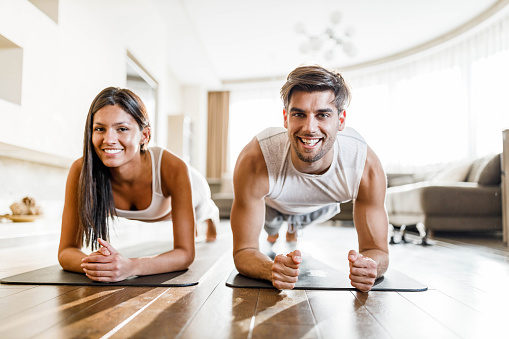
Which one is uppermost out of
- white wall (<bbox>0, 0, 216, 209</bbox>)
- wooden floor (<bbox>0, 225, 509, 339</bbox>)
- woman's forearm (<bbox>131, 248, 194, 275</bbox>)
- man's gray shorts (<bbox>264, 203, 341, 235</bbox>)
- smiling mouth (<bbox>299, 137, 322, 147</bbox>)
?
white wall (<bbox>0, 0, 216, 209</bbox>)

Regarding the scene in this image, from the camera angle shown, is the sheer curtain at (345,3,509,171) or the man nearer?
the man

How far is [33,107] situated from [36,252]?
102cm

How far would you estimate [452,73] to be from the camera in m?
6.52

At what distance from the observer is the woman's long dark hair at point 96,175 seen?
1.69m

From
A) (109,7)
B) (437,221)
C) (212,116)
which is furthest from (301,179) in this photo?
(212,116)

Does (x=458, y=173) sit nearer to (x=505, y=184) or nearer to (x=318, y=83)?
(x=505, y=184)

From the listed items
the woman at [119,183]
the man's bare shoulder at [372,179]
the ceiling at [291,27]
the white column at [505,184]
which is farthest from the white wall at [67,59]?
the white column at [505,184]

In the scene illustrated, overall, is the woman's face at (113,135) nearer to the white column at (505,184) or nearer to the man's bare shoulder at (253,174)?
the man's bare shoulder at (253,174)

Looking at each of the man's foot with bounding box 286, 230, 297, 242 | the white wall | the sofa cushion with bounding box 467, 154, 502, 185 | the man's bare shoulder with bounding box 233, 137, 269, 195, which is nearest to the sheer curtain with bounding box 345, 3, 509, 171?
the sofa cushion with bounding box 467, 154, 502, 185

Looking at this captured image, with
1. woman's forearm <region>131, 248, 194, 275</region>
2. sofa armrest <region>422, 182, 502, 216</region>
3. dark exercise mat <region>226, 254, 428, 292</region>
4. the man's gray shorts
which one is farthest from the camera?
sofa armrest <region>422, 182, 502, 216</region>

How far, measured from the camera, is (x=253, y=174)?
1.67 metres

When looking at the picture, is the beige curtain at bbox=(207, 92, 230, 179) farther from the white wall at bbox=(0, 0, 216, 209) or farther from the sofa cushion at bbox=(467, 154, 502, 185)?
the sofa cushion at bbox=(467, 154, 502, 185)

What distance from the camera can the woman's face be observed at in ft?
5.43

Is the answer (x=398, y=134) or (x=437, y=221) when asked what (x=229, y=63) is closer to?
(x=398, y=134)
